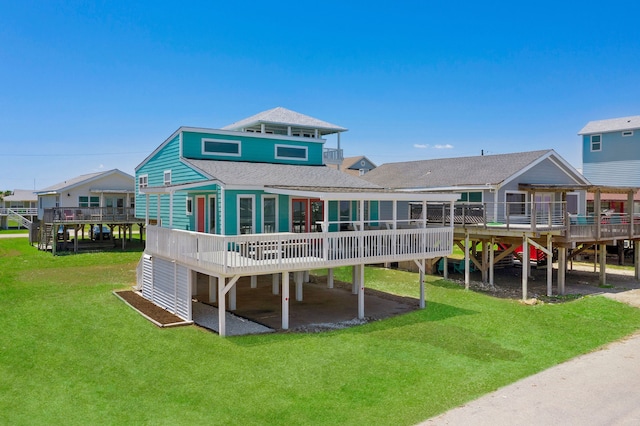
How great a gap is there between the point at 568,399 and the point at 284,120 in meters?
25.0

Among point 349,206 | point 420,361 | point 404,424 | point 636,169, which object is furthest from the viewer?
point 636,169

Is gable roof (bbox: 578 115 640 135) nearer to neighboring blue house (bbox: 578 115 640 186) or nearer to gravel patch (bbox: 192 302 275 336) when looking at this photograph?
neighboring blue house (bbox: 578 115 640 186)

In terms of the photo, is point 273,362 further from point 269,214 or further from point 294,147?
point 294,147

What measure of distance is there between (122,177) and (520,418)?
39.0 metres

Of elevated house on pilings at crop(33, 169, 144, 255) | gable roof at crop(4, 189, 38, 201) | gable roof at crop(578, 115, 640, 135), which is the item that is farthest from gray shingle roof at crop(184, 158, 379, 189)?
gable roof at crop(4, 189, 38, 201)

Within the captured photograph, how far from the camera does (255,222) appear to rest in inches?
679

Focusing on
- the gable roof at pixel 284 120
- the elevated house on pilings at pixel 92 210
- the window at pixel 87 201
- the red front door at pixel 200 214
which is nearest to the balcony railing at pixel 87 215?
the elevated house on pilings at pixel 92 210

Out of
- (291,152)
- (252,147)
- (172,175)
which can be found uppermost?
(252,147)

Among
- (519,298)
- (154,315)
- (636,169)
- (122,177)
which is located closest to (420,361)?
(154,315)

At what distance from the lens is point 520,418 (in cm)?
882

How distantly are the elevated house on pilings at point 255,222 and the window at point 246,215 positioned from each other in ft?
0.11

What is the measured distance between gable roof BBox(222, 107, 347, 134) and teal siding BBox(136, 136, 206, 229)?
828 centimetres

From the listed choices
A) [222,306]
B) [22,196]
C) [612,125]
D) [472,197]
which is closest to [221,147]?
[222,306]

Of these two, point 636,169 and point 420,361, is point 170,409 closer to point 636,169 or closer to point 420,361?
point 420,361
